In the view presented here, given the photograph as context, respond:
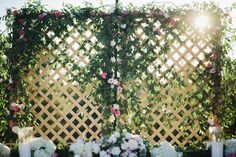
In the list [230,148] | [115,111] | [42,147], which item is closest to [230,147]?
[230,148]

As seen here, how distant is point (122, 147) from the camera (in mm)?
2818

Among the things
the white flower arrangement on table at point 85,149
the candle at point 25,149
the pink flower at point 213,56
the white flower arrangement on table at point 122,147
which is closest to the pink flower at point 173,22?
the pink flower at point 213,56

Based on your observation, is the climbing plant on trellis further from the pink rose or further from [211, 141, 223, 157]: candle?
[211, 141, 223, 157]: candle

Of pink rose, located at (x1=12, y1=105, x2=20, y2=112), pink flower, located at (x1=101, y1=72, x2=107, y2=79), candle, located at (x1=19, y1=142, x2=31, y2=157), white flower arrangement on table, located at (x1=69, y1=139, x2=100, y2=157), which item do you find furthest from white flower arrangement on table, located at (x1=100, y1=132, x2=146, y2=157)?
pink rose, located at (x1=12, y1=105, x2=20, y2=112)

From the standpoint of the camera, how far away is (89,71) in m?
3.85

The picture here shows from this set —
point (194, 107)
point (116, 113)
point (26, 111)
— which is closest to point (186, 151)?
point (194, 107)

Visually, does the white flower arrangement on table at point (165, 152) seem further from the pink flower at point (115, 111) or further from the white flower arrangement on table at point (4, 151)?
the white flower arrangement on table at point (4, 151)

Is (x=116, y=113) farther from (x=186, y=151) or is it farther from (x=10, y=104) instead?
(x=10, y=104)

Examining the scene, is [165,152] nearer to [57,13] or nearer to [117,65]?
[117,65]

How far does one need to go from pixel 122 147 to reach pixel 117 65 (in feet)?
4.02

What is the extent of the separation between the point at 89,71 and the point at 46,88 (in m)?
0.54

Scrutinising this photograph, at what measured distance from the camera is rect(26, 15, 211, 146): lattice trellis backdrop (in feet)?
12.7

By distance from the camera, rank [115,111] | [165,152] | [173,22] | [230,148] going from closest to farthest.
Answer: [165,152]
[230,148]
[115,111]
[173,22]

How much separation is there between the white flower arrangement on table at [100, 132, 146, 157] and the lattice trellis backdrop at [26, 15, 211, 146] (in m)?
0.99
